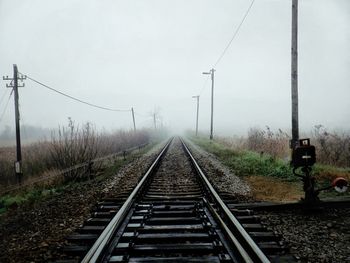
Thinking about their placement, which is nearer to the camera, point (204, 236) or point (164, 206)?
point (204, 236)

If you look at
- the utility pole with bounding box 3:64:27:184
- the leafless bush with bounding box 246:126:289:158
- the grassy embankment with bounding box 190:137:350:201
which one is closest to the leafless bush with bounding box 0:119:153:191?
the utility pole with bounding box 3:64:27:184

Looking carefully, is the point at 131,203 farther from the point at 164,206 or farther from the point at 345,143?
the point at 345,143

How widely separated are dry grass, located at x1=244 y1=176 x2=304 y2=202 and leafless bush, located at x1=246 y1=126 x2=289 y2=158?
190 inches

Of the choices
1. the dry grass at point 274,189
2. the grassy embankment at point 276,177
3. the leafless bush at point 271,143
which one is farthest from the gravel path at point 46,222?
the leafless bush at point 271,143

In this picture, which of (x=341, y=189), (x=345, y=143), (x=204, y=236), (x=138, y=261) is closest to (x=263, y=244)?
(x=204, y=236)

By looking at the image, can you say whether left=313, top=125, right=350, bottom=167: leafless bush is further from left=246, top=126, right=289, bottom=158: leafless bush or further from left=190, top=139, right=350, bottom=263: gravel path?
left=190, top=139, right=350, bottom=263: gravel path

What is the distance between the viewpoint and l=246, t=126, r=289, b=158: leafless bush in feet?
52.2

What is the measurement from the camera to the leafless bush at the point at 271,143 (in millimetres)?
15925

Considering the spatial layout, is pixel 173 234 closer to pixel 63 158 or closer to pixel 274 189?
pixel 274 189

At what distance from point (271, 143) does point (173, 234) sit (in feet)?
45.9

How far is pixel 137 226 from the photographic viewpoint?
4891 mm

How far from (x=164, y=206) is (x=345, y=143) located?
9772 mm

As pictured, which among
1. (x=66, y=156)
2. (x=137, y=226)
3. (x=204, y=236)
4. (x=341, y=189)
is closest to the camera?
(x=204, y=236)

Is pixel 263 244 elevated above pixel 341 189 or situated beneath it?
situated beneath
